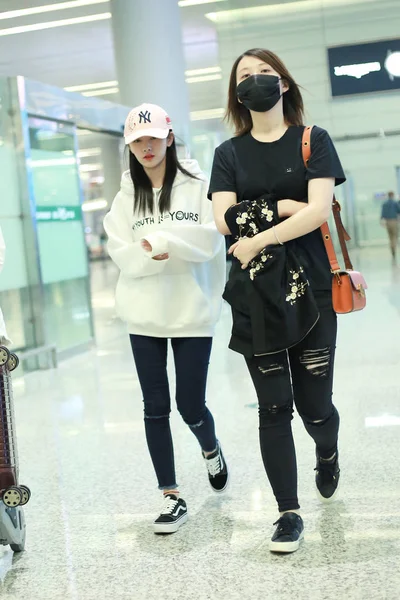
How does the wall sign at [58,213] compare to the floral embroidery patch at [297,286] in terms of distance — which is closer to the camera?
the floral embroidery patch at [297,286]

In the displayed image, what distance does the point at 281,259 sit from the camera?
279cm

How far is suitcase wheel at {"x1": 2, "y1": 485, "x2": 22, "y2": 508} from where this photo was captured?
284 centimetres

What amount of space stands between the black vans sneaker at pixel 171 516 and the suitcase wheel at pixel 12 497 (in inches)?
22.4

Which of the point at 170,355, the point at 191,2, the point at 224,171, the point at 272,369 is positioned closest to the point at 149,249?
the point at 224,171

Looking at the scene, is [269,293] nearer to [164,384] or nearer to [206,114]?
[164,384]

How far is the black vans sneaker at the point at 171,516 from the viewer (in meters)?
3.17

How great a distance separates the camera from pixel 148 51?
12.1 metres

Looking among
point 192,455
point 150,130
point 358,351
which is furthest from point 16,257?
point 150,130

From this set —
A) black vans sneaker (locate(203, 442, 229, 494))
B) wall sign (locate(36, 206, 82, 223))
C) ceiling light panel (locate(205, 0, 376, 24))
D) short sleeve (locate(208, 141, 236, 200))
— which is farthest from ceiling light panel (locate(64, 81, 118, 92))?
short sleeve (locate(208, 141, 236, 200))

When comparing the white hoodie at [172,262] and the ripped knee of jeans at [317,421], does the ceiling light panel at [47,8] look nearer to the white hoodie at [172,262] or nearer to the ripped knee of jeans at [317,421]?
the white hoodie at [172,262]

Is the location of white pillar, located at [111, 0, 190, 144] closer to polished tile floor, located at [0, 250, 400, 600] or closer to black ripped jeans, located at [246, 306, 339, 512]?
polished tile floor, located at [0, 250, 400, 600]

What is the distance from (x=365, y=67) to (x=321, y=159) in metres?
12.7

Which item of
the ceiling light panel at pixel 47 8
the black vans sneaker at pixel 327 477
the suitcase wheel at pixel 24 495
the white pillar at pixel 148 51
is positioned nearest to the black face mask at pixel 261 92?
the black vans sneaker at pixel 327 477

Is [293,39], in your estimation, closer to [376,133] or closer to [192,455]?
[376,133]
